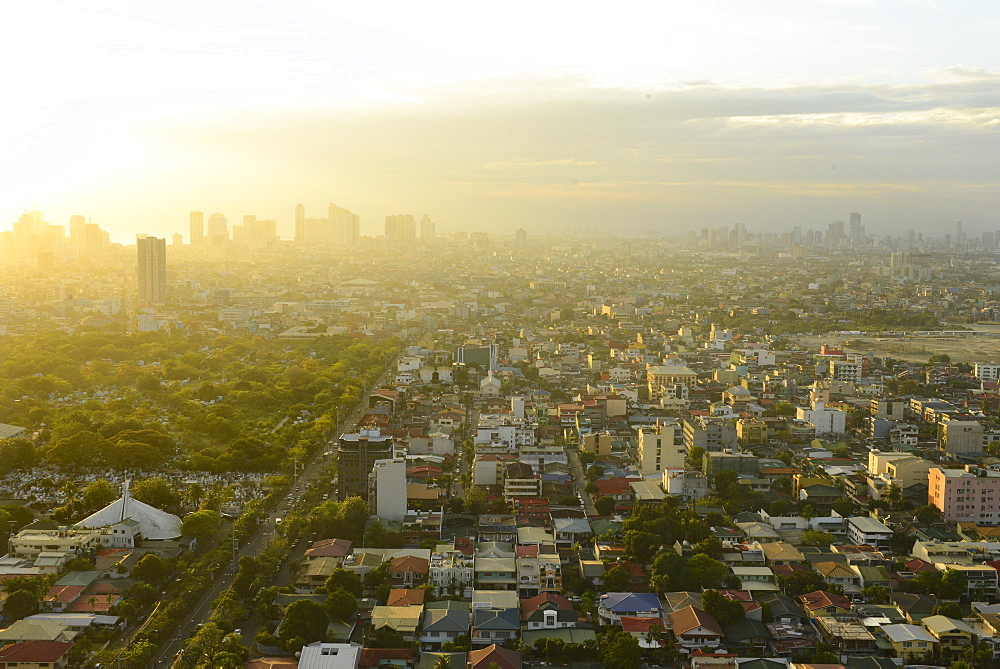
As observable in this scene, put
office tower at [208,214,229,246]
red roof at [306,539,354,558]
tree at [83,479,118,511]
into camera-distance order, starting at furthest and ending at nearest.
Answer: office tower at [208,214,229,246]
tree at [83,479,118,511]
red roof at [306,539,354,558]

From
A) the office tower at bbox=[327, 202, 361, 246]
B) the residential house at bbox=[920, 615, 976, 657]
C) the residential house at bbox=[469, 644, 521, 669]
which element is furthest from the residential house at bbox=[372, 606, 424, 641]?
the office tower at bbox=[327, 202, 361, 246]

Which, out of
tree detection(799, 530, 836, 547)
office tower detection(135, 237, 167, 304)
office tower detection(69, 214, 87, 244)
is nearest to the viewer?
tree detection(799, 530, 836, 547)

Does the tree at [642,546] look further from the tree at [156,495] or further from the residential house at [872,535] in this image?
the tree at [156,495]

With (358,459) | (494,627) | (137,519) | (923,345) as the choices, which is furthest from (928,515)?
(923,345)

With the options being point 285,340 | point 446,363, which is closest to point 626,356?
point 446,363

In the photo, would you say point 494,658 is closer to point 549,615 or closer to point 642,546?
point 549,615

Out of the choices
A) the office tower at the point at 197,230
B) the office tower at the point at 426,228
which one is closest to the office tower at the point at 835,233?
the office tower at the point at 426,228

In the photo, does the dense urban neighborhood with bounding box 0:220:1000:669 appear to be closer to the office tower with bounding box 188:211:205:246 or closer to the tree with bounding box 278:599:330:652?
the tree with bounding box 278:599:330:652
